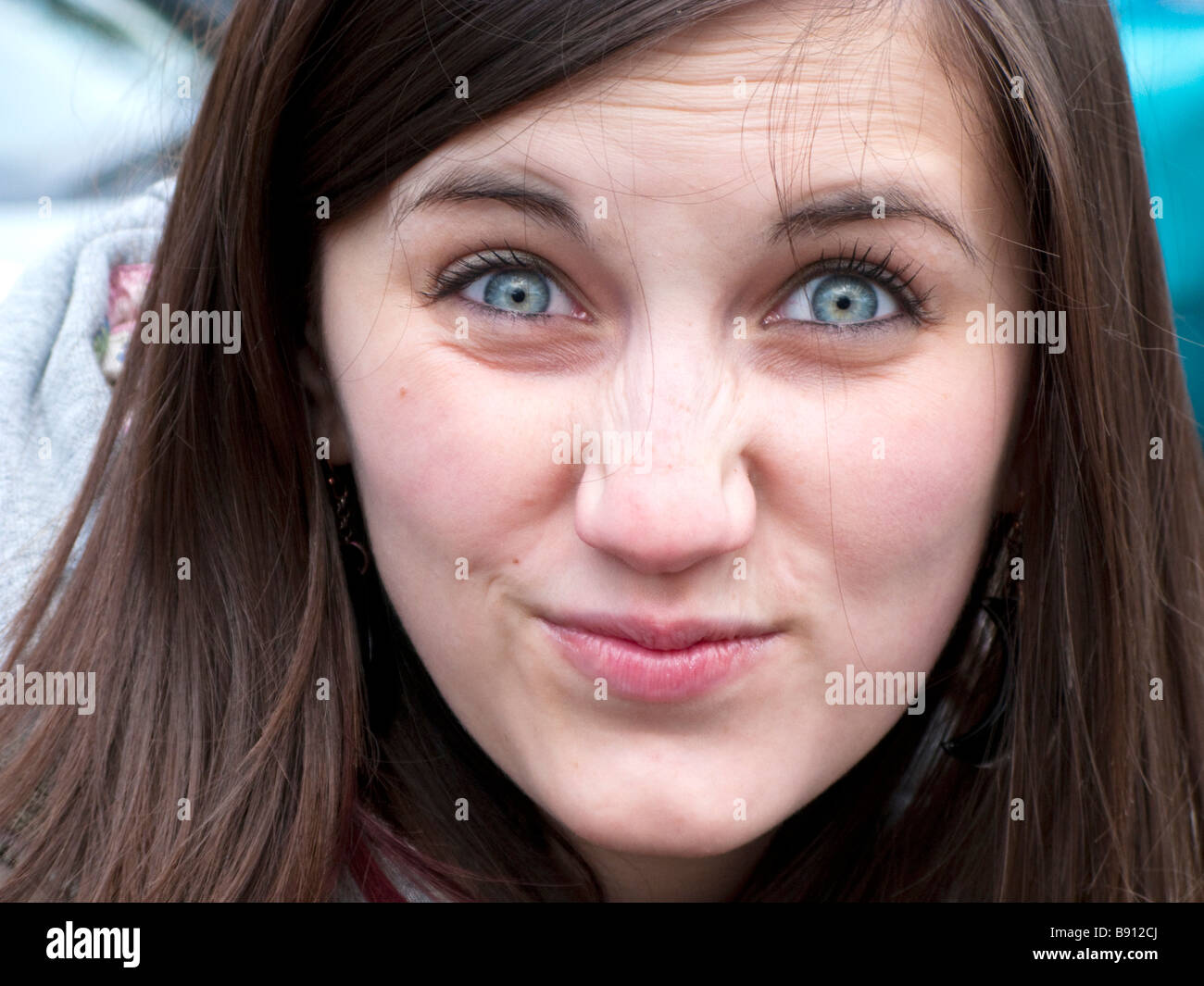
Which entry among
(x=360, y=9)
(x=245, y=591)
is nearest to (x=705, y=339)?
(x=360, y=9)

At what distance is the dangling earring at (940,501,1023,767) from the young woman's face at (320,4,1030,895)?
0.31 m

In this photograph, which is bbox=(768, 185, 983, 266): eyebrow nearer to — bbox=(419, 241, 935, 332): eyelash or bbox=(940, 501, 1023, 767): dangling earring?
bbox=(419, 241, 935, 332): eyelash

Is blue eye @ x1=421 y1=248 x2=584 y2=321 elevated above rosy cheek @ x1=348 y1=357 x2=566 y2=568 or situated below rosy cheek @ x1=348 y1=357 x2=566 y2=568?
above

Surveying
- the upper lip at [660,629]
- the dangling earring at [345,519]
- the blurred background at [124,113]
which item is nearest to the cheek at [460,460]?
the upper lip at [660,629]

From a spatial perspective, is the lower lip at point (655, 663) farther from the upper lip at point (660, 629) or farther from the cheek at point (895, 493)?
the cheek at point (895, 493)

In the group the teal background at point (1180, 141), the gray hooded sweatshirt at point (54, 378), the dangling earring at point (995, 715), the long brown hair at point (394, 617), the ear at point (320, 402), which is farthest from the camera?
the teal background at point (1180, 141)

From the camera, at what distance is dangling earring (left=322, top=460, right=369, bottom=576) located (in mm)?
1685

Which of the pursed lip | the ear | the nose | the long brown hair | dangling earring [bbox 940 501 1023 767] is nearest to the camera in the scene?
the nose

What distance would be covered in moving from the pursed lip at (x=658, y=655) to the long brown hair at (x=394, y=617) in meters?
0.44

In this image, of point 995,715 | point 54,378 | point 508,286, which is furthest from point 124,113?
point 995,715

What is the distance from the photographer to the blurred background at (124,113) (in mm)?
2445

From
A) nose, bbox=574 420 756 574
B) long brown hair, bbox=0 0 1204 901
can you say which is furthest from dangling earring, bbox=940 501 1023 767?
nose, bbox=574 420 756 574

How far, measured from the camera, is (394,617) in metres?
1.79

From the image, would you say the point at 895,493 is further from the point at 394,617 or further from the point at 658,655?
the point at 394,617
